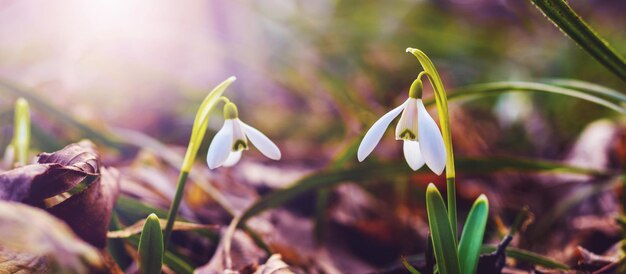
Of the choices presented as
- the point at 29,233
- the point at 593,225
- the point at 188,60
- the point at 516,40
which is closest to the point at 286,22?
the point at 188,60

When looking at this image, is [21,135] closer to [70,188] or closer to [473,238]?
[70,188]

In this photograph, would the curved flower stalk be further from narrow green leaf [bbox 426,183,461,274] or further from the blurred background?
the blurred background

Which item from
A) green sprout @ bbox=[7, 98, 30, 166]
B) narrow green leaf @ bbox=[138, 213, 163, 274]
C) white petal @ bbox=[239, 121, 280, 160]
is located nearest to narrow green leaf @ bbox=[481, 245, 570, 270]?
white petal @ bbox=[239, 121, 280, 160]

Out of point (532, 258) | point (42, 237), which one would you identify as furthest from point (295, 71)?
point (42, 237)

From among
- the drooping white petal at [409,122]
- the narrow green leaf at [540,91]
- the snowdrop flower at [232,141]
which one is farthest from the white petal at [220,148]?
the narrow green leaf at [540,91]

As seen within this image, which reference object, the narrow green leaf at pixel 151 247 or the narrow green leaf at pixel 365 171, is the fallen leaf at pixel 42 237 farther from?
the narrow green leaf at pixel 365 171

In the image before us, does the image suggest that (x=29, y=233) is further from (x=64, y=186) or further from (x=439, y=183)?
(x=439, y=183)
